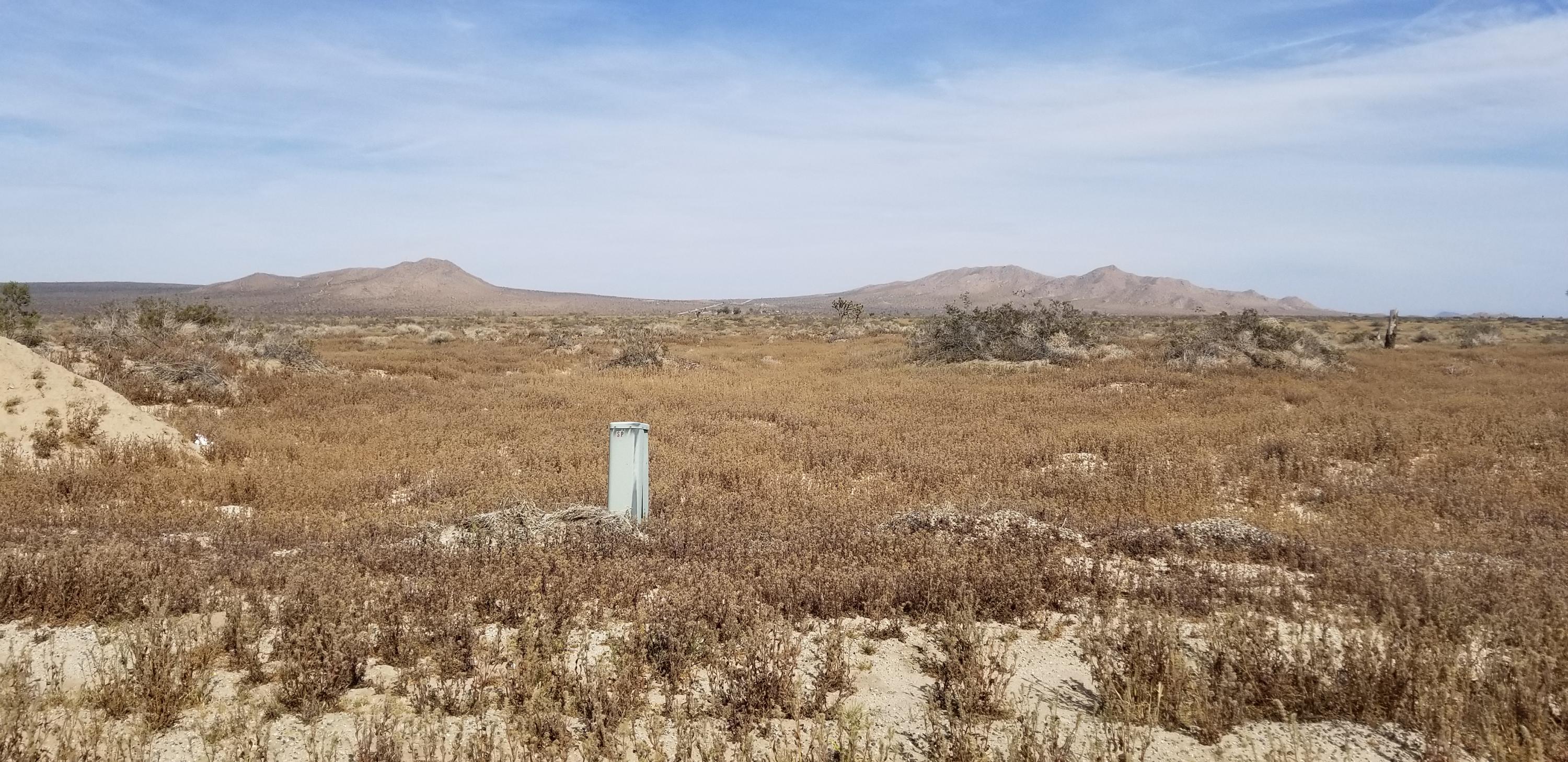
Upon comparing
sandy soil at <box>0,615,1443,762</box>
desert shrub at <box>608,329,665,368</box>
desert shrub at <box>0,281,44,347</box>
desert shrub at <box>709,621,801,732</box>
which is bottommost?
sandy soil at <box>0,615,1443,762</box>

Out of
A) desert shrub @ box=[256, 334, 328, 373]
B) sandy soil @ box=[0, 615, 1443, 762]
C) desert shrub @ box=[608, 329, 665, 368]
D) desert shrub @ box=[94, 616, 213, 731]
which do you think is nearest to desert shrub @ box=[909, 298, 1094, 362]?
desert shrub @ box=[608, 329, 665, 368]

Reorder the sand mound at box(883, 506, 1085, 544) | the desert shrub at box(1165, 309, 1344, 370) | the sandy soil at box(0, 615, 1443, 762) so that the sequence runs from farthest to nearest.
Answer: the desert shrub at box(1165, 309, 1344, 370) < the sand mound at box(883, 506, 1085, 544) < the sandy soil at box(0, 615, 1443, 762)

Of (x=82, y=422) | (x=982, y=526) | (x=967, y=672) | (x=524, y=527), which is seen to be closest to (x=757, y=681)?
(x=967, y=672)

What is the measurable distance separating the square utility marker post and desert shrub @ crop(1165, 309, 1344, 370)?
19.0m

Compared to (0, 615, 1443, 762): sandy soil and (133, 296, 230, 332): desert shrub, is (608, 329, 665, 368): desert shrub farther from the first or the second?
(0, 615, 1443, 762): sandy soil

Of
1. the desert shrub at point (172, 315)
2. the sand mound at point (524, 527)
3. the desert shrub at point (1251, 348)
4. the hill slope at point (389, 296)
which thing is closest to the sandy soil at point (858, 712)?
the sand mound at point (524, 527)

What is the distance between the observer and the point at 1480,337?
3816 centimetres

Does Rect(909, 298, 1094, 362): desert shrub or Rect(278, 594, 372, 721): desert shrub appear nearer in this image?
Rect(278, 594, 372, 721): desert shrub

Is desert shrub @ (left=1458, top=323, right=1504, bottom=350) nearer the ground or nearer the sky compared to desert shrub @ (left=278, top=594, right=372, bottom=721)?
nearer the sky

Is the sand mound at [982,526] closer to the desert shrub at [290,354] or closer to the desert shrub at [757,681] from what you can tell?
the desert shrub at [757,681]

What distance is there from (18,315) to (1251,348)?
39.6 metres

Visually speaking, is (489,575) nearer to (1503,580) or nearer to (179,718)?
(179,718)

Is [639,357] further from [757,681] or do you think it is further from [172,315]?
[757,681]

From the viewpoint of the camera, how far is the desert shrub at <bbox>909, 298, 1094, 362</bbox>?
2517cm
